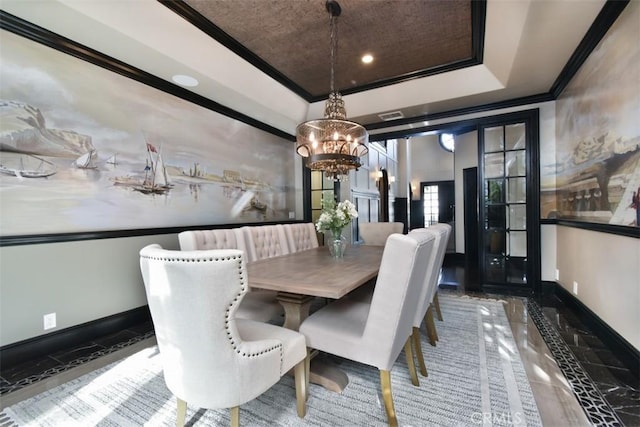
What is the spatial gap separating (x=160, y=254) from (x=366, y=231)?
3.01 m

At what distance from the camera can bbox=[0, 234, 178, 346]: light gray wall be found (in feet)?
6.79

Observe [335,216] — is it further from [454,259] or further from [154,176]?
[454,259]

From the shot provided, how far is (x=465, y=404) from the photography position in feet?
5.29

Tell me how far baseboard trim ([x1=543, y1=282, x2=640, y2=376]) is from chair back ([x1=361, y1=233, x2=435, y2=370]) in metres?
1.77

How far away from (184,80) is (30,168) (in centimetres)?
166

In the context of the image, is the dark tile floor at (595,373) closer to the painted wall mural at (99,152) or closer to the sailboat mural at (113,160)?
the painted wall mural at (99,152)

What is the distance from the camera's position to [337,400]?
1.66m

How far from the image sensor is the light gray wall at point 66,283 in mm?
2070

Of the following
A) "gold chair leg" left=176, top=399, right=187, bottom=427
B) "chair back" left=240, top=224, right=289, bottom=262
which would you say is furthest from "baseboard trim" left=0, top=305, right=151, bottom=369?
"gold chair leg" left=176, top=399, right=187, bottom=427

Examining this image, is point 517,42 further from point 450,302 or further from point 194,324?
point 194,324

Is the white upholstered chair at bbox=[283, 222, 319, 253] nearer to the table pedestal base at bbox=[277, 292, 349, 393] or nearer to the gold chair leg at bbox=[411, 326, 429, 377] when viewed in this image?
the table pedestal base at bbox=[277, 292, 349, 393]

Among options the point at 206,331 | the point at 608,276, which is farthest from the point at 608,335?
the point at 206,331

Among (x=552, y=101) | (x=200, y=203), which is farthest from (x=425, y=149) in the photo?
(x=200, y=203)

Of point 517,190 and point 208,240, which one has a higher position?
point 517,190
